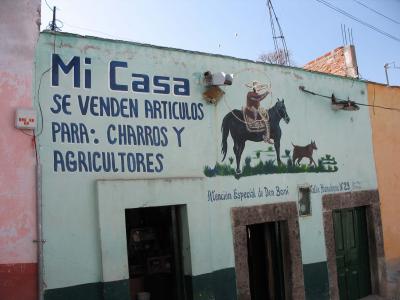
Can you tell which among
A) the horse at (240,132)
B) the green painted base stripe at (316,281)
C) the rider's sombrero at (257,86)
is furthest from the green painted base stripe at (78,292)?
the rider's sombrero at (257,86)

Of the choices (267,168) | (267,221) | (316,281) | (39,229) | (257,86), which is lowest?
(316,281)

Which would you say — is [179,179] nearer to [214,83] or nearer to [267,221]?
[214,83]

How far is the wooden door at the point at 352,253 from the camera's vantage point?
27.5 feet

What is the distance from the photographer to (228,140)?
22.8 feet

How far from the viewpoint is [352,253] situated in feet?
28.3

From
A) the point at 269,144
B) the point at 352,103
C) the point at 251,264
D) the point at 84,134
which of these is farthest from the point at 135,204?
the point at 352,103

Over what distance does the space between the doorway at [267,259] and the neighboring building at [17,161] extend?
397 cm

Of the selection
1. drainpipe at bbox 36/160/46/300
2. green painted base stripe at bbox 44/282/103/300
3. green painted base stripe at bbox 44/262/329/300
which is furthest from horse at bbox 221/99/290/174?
drainpipe at bbox 36/160/46/300

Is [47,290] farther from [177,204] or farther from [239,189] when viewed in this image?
[239,189]

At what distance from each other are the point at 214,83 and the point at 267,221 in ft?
7.52

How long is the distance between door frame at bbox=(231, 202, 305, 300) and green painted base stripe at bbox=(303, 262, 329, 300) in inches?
6.3

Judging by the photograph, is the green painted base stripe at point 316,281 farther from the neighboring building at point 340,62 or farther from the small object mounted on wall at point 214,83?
the neighboring building at point 340,62

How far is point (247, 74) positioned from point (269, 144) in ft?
3.81

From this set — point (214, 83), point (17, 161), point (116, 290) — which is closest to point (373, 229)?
point (214, 83)
